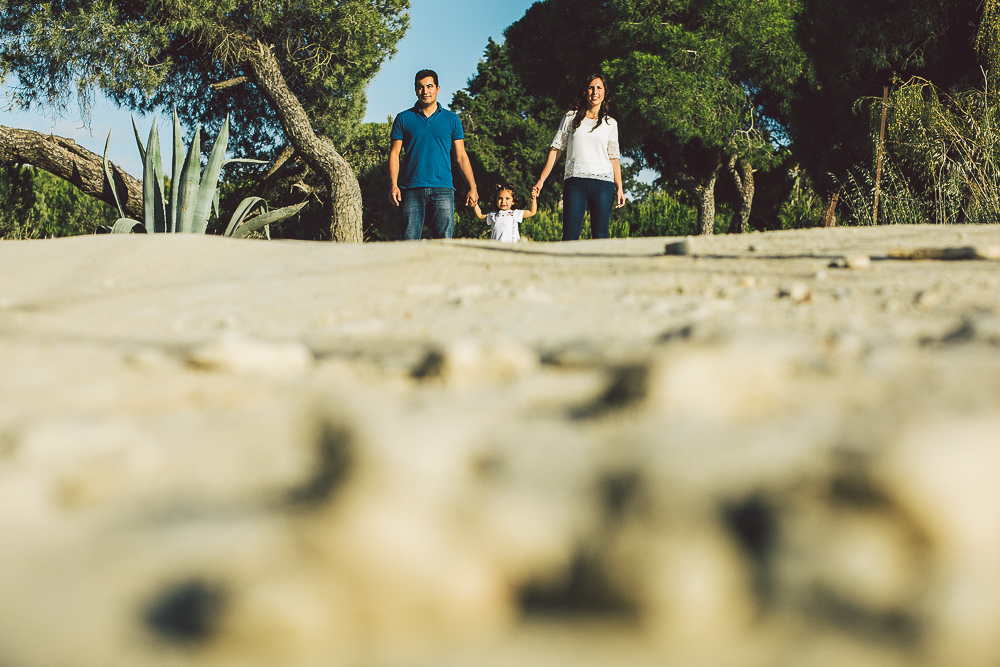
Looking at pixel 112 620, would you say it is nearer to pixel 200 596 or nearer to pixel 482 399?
pixel 200 596

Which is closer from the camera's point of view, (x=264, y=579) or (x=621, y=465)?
(x=264, y=579)

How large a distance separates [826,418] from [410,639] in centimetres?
49

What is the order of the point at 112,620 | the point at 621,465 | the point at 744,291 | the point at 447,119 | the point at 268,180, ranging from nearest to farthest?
the point at 112,620, the point at 621,465, the point at 744,291, the point at 447,119, the point at 268,180

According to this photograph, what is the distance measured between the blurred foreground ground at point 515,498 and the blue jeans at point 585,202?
2.76 metres

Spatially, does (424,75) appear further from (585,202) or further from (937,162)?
(937,162)

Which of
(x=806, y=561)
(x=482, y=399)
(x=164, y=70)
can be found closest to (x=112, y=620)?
(x=482, y=399)

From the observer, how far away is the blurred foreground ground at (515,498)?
0.54 meters

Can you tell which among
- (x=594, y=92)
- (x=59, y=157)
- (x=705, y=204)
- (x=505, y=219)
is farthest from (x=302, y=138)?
(x=705, y=204)

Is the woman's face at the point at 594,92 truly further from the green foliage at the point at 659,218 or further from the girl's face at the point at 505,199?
the green foliage at the point at 659,218

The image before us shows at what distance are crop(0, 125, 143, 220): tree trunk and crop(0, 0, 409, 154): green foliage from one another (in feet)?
4.80

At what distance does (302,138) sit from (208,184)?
14.3 feet

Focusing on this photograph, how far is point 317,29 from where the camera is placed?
395 inches

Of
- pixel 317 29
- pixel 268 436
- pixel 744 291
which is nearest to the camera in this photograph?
pixel 268 436

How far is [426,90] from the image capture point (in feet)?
13.4
